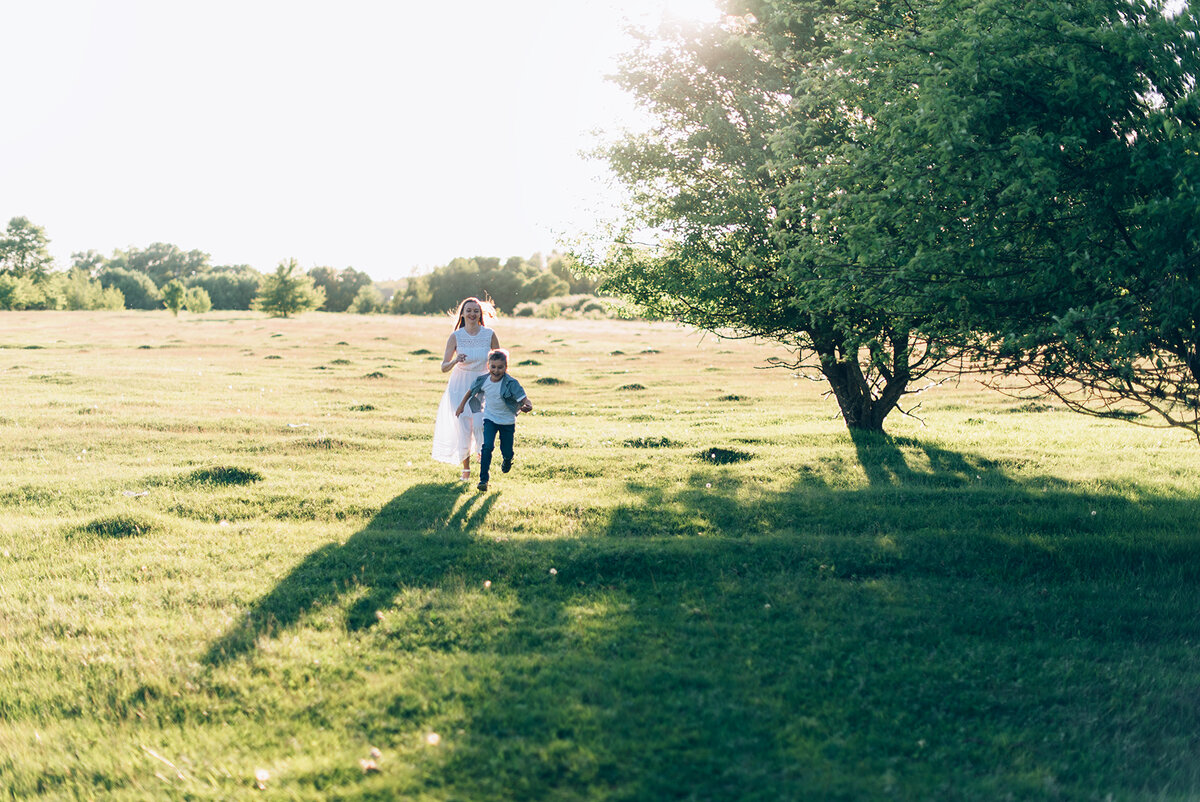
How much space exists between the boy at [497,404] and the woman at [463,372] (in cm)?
40

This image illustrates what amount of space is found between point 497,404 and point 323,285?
10962 cm

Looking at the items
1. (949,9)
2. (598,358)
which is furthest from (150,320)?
(949,9)

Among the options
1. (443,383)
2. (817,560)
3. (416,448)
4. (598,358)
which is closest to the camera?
(817,560)

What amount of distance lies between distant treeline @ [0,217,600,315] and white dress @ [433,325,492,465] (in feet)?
269

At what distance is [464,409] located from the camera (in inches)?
499

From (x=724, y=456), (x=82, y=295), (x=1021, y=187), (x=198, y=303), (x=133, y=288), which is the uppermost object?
(x=133, y=288)

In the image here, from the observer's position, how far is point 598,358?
4097cm

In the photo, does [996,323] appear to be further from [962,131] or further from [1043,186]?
[962,131]

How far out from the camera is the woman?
12.6 metres

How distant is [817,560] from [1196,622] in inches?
142

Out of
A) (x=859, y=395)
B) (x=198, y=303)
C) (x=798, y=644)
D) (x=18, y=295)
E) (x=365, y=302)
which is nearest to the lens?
(x=798, y=644)

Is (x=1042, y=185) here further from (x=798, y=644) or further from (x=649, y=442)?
(x=649, y=442)

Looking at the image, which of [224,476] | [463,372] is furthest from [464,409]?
[224,476]

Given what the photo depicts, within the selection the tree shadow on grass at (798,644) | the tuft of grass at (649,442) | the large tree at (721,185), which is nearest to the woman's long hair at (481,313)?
the tree shadow on grass at (798,644)
